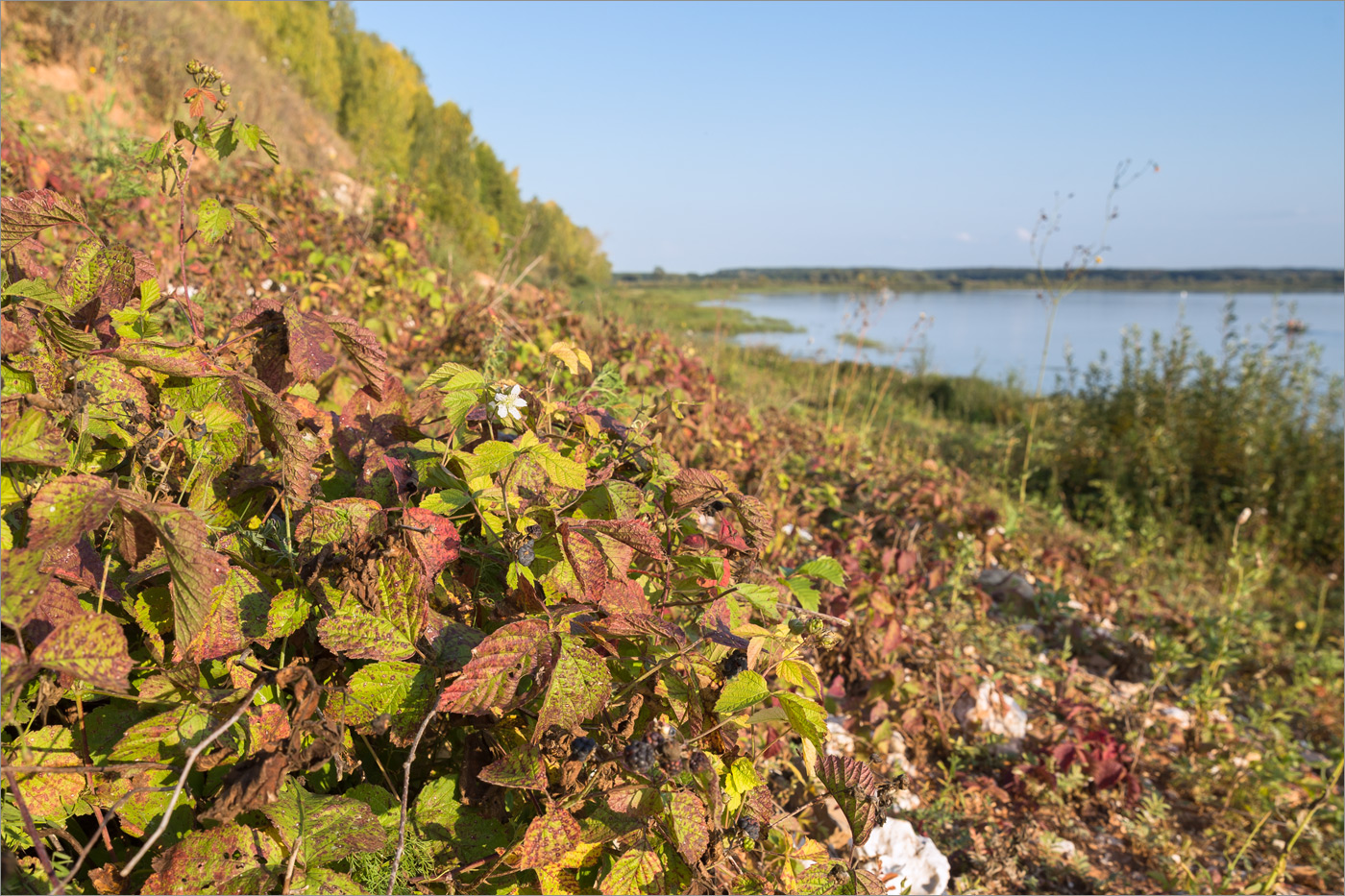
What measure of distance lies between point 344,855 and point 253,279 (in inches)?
110

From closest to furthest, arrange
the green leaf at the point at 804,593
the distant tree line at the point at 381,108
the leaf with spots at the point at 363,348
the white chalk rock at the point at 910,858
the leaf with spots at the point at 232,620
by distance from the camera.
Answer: the leaf with spots at the point at 232,620 → the leaf with spots at the point at 363,348 → the green leaf at the point at 804,593 → the white chalk rock at the point at 910,858 → the distant tree line at the point at 381,108

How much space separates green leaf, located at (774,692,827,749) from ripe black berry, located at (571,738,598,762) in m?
0.27

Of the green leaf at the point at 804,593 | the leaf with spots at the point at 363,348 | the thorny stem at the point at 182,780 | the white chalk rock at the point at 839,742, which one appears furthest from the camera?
the white chalk rock at the point at 839,742

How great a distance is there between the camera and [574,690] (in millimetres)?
894

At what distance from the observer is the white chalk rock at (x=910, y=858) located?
1.74 m

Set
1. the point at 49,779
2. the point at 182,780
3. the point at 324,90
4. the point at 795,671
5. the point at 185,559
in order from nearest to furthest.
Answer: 1. the point at 182,780
2. the point at 185,559
3. the point at 49,779
4. the point at 795,671
5. the point at 324,90

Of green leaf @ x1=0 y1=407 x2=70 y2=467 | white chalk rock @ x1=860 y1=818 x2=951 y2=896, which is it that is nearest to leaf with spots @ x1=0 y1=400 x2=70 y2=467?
green leaf @ x1=0 y1=407 x2=70 y2=467

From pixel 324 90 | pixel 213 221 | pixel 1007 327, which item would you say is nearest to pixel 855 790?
pixel 213 221

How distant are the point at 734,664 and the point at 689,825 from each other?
26 centimetres

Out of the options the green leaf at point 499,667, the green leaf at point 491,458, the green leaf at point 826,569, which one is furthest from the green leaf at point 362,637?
the green leaf at point 826,569

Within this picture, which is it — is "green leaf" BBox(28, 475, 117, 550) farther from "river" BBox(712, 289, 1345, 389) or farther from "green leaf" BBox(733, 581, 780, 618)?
"river" BBox(712, 289, 1345, 389)

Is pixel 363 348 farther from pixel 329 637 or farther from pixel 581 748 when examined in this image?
pixel 581 748

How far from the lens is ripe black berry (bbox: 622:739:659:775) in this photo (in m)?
1.03

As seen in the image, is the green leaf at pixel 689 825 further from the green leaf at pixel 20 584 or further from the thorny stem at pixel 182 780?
the green leaf at pixel 20 584
